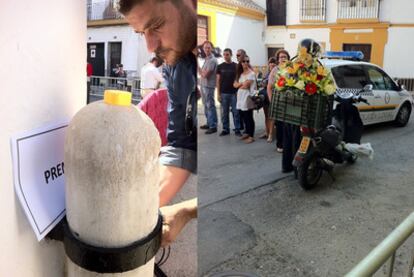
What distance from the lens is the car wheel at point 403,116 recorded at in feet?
5.51

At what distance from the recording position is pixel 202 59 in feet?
2.23

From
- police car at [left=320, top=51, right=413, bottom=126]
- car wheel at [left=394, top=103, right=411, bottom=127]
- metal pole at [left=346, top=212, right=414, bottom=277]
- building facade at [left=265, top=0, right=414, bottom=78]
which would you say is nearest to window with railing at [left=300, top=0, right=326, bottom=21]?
building facade at [left=265, top=0, right=414, bottom=78]

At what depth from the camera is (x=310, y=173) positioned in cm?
136

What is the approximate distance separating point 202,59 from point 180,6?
169 millimetres

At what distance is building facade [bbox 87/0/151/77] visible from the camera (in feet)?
1.53

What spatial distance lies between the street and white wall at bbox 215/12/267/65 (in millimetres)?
199

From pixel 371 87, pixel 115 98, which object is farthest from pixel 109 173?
pixel 371 87

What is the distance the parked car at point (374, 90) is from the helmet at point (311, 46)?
0.17ft

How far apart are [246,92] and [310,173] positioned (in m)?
0.46

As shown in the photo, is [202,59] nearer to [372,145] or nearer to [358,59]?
[358,59]

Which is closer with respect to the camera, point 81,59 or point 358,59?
point 81,59

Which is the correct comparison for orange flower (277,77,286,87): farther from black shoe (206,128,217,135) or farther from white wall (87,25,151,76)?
white wall (87,25,151,76)

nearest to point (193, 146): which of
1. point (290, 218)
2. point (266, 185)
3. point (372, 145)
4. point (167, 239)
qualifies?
point (167, 239)

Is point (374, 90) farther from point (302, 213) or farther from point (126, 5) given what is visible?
point (126, 5)
